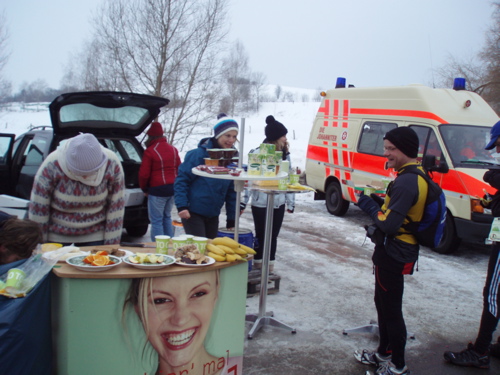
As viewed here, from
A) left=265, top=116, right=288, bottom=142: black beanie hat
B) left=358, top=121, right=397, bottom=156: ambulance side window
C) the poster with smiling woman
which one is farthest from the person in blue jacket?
left=358, top=121, right=397, bottom=156: ambulance side window

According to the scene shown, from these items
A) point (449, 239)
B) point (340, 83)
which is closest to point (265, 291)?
point (449, 239)

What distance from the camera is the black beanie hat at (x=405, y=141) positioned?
11.0 ft

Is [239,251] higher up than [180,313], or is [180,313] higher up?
[239,251]

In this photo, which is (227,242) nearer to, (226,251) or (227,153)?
(226,251)

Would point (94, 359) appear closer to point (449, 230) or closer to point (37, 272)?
point (37, 272)

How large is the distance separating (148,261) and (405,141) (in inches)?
81.7

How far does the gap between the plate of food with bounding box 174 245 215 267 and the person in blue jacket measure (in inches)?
52.9

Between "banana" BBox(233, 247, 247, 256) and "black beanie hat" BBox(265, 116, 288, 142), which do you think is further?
"black beanie hat" BBox(265, 116, 288, 142)

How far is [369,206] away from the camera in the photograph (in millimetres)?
3547

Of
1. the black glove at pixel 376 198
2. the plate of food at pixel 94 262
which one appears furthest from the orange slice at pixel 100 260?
the black glove at pixel 376 198

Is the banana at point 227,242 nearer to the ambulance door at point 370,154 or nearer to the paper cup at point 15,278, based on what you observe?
the paper cup at point 15,278

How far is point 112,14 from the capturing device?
13047 millimetres

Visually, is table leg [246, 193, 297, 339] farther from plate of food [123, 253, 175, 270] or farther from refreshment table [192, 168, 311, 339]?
plate of food [123, 253, 175, 270]

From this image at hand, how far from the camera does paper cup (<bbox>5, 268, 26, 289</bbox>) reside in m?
2.30
